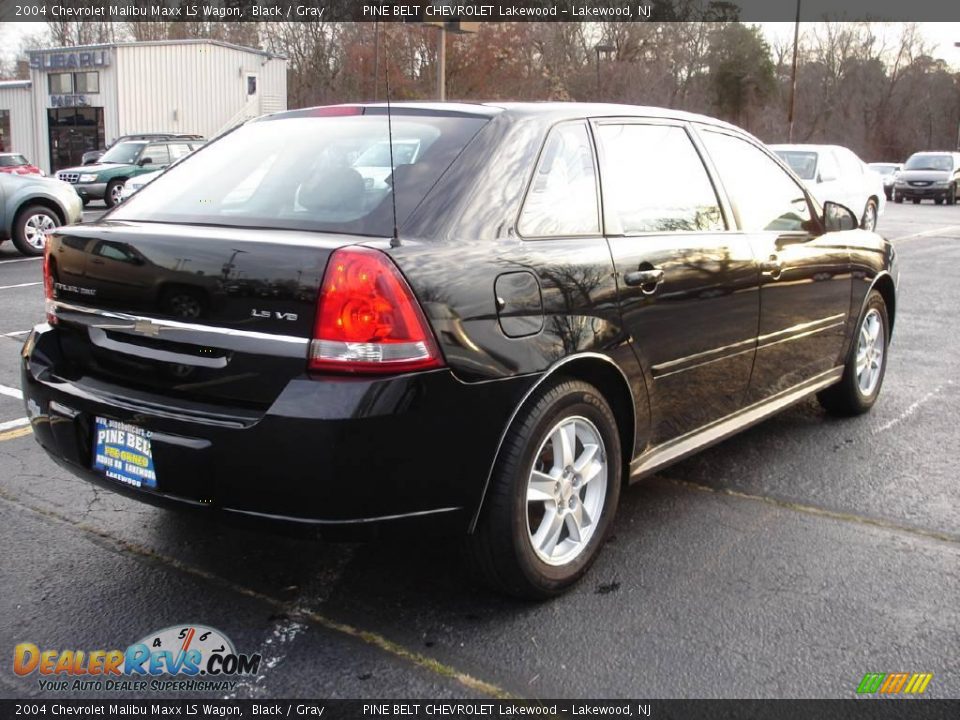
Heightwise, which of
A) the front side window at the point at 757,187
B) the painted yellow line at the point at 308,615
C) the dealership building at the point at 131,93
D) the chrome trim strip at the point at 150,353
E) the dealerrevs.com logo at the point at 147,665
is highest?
the dealership building at the point at 131,93

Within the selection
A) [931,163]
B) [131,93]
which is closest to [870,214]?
[931,163]

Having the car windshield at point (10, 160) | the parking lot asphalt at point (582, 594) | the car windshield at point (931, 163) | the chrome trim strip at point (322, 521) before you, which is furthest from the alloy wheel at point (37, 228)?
the car windshield at point (931, 163)

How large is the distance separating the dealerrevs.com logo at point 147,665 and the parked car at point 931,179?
34.2 m

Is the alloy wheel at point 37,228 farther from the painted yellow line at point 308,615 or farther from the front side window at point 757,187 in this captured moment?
the front side window at point 757,187

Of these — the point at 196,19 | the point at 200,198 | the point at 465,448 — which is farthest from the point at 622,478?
the point at 196,19

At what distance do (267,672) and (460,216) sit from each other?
1.47 m

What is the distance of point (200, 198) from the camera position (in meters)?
3.46

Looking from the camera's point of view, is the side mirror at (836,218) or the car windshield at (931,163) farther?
the car windshield at (931,163)

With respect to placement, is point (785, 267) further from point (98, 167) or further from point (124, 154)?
point (124, 154)

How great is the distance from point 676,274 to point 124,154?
75.5 ft

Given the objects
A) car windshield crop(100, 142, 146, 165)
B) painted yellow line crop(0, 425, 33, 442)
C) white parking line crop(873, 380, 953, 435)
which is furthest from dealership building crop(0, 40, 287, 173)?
white parking line crop(873, 380, 953, 435)

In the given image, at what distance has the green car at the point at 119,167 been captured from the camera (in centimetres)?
2283

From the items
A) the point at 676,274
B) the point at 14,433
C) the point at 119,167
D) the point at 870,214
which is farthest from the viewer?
the point at 119,167

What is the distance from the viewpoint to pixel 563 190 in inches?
135
